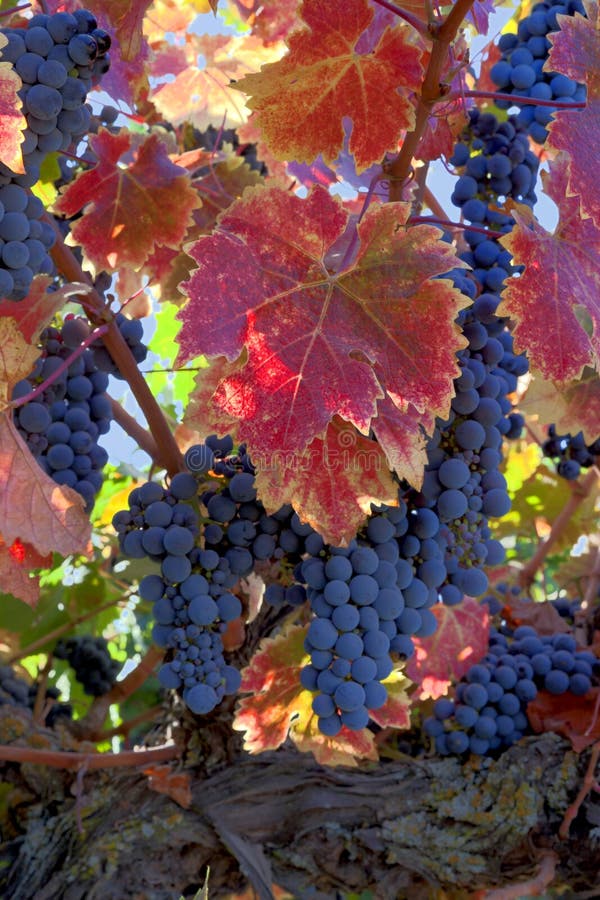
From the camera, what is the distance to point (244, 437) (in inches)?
36.1

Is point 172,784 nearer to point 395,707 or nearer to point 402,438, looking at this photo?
point 395,707

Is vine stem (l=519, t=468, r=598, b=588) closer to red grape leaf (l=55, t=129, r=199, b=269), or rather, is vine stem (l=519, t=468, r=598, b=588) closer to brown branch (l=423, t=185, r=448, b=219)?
brown branch (l=423, t=185, r=448, b=219)

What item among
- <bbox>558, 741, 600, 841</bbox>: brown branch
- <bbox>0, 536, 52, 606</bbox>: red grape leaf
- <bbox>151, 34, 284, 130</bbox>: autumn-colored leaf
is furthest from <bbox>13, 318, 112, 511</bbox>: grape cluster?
<bbox>558, 741, 600, 841</bbox>: brown branch

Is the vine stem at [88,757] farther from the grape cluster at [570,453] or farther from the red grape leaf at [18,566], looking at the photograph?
the grape cluster at [570,453]

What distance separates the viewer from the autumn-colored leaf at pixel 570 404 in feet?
4.25

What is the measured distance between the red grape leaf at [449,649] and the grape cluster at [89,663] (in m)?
0.65

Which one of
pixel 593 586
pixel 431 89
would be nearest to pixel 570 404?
pixel 431 89

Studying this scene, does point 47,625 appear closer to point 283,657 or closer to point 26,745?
point 26,745

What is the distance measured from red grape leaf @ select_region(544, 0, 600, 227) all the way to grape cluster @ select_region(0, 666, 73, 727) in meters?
1.19

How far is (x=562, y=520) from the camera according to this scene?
1912 millimetres

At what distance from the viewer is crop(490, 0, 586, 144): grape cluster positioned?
135 centimetres

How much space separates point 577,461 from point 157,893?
0.94m

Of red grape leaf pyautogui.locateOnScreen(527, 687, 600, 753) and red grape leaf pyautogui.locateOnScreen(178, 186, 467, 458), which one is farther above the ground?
red grape leaf pyautogui.locateOnScreen(178, 186, 467, 458)

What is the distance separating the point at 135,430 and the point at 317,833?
2.02ft
